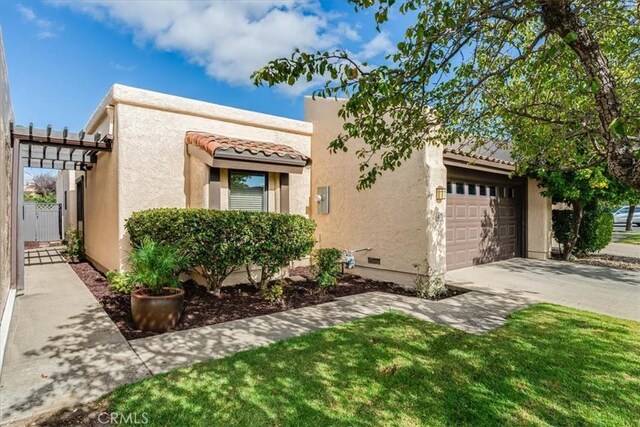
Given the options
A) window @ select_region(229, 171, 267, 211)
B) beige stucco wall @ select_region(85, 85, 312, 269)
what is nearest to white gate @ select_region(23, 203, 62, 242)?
beige stucco wall @ select_region(85, 85, 312, 269)

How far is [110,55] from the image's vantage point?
11.5 meters

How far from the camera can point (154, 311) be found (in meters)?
5.89

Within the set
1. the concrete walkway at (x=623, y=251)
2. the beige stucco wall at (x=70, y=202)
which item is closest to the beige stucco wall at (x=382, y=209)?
the beige stucco wall at (x=70, y=202)

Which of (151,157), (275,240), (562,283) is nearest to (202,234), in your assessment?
(275,240)

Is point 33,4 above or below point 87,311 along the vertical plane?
above

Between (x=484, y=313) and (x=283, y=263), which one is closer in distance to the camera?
(x=484, y=313)

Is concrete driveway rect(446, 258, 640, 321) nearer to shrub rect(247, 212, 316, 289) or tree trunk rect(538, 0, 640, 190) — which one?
shrub rect(247, 212, 316, 289)

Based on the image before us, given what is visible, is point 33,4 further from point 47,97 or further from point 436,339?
point 436,339

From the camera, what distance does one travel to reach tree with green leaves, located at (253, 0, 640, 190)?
12.0 feet

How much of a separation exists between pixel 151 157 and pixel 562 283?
40.4 feet

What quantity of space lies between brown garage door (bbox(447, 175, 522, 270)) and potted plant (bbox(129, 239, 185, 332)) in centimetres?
863

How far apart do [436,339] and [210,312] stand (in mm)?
4549

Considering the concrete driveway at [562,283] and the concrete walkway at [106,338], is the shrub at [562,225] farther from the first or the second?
the concrete walkway at [106,338]

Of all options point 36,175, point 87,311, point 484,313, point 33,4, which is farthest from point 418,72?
point 36,175
